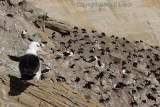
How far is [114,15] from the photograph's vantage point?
34281mm

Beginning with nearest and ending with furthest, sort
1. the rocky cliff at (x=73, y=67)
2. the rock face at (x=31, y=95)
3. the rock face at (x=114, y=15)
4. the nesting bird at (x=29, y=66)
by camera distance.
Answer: the rock face at (x=31, y=95), the nesting bird at (x=29, y=66), the rocky cliff at (x=73, y=67), the rock face at (x=114, y=15)

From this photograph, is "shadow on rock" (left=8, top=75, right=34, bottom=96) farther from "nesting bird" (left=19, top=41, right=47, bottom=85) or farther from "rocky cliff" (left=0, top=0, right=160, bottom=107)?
"nesting bird" (left=19, top=41, right=47, bottom=85)

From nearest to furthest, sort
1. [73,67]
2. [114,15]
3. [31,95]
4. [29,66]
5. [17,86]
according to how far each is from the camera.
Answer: [29,66]
[31,95]
[17,86]
[73,67]
[114,15]

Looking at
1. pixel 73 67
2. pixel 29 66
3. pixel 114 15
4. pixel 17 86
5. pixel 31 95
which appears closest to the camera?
pixel 29 66

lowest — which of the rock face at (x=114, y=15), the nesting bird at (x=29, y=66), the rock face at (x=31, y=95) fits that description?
the rock face at (x=114, y=15)

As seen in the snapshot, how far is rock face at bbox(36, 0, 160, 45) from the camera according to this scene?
99.8ft

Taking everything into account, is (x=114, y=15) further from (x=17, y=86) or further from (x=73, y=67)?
(x=17, y=86)

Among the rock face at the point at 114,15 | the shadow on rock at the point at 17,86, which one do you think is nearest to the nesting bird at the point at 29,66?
the shadow on rock at the point at 17,86

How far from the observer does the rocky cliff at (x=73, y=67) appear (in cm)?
1236

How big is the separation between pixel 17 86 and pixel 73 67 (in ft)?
22.0

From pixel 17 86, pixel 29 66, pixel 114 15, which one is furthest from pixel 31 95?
pixel 114 15

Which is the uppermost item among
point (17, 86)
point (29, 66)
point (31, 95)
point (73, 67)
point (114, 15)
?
point (29, 66)

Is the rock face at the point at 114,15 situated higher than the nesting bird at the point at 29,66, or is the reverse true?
the nesting bird at the point at 29,66

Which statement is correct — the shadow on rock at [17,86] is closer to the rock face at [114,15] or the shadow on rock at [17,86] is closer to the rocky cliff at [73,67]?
the rocky cliff at [73,67]
